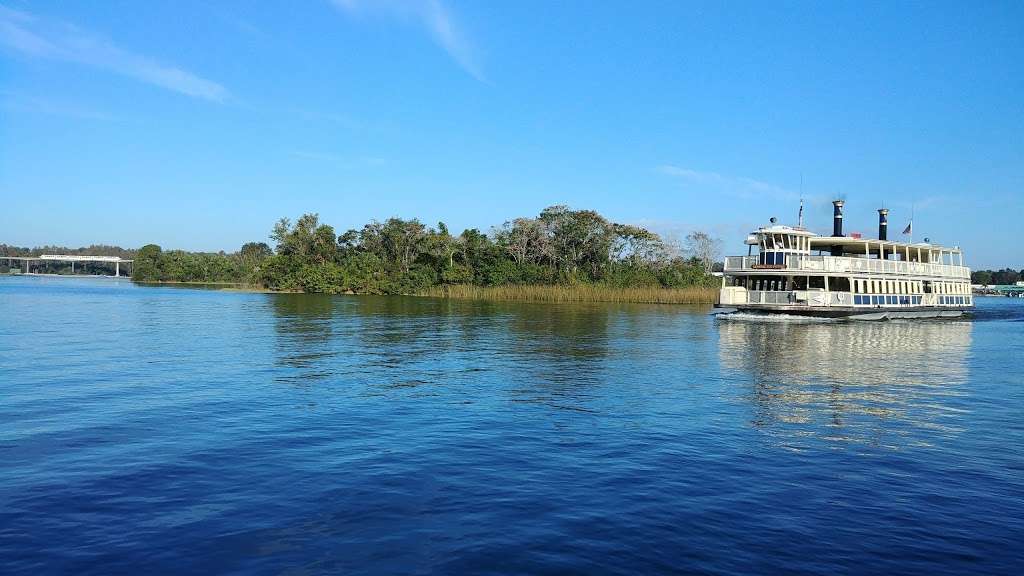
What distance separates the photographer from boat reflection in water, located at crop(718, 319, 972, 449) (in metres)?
13.3

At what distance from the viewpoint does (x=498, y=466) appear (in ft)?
33.4

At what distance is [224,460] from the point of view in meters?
10.2

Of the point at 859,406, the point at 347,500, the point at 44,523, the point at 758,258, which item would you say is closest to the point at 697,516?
the point at 347,500

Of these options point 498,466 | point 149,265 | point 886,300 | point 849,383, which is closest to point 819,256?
point 886,300

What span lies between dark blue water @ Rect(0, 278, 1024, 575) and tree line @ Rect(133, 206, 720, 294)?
203 ft

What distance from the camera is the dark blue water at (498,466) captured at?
7133 mm

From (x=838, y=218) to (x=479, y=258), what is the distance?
150 ft

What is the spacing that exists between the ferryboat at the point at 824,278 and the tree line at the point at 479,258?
32810mm

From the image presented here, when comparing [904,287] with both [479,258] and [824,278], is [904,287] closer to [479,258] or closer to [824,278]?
[824,278]

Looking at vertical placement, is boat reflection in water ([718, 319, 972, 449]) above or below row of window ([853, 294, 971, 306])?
below

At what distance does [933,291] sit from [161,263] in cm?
13047

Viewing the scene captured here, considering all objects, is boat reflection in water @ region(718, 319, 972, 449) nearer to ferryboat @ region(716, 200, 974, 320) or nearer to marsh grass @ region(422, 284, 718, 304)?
ferryboat @ region(716, 200, 974, 320)

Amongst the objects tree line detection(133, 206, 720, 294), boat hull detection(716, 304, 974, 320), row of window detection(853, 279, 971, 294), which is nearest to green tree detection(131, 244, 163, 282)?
tree line detection(133, 206, 720, 294)

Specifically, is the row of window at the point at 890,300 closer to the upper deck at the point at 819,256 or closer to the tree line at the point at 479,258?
the upper deck at the point at 819,256
